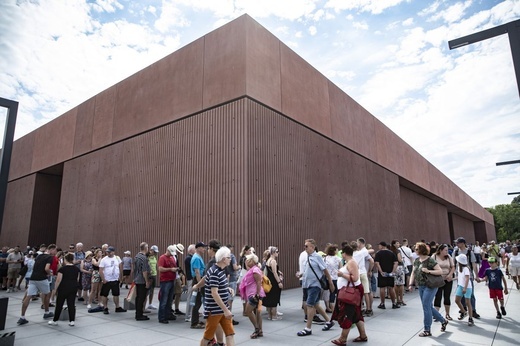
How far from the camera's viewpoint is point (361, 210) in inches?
826

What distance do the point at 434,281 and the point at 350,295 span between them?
1.81m

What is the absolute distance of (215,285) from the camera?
16.1ft

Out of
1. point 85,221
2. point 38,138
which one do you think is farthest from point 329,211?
point 38,138

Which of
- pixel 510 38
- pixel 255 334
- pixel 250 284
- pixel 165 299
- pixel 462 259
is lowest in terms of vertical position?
pixel 255 334

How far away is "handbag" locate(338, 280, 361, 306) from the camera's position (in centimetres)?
598

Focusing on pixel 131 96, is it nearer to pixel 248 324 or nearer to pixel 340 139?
pixel 340 139

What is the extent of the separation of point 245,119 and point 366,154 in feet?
40.9

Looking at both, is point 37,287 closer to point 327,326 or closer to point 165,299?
point 165,299

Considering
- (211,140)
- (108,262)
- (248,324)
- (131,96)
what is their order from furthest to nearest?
1. (131,96)
2. (211,140)
3. (108,262)
4. (248,324)

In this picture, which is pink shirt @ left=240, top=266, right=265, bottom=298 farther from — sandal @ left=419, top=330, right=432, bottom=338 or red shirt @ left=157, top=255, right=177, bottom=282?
sandal @ left=419, top=330, right=432, bottom=338

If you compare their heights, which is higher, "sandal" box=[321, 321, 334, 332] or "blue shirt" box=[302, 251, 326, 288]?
"blue shirt" box=[302, 251, 326, 288]

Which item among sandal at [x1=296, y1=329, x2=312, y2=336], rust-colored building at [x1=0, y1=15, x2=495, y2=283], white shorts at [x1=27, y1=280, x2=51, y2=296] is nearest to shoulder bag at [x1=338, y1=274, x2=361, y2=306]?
sandal at [x1=296, y1=329, x2=312, y2=336]

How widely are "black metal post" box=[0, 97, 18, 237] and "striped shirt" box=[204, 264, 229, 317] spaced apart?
16.5ft

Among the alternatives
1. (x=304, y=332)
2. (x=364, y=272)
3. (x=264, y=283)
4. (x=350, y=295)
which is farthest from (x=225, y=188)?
(x=350, y=295)
